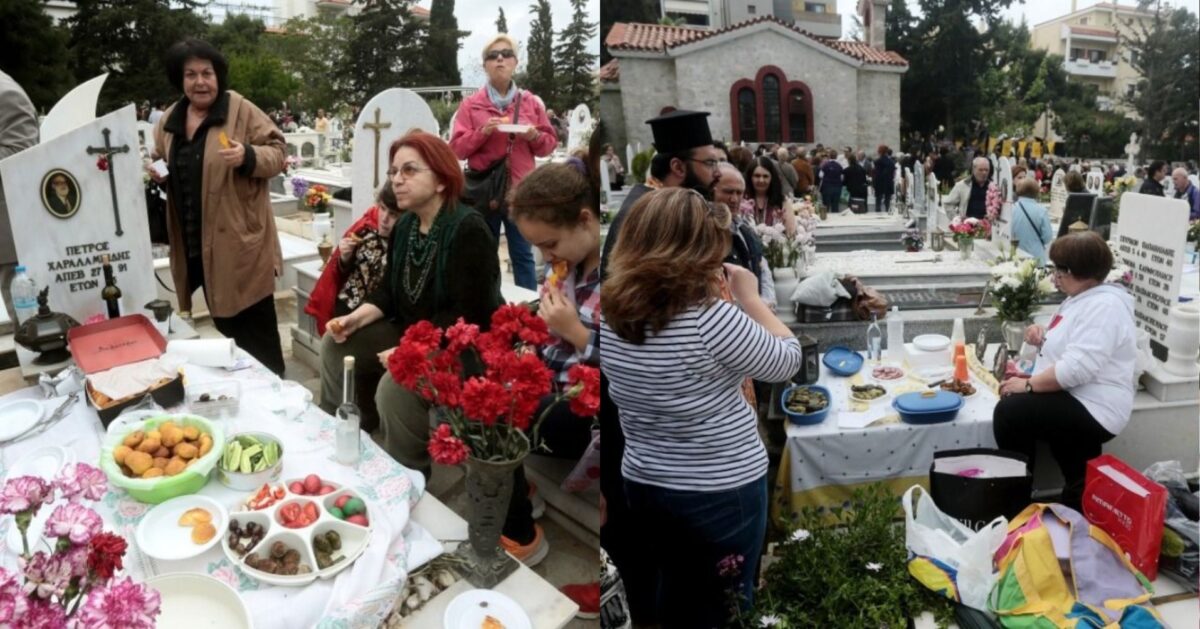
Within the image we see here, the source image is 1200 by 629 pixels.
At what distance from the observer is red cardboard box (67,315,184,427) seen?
241 centimetres

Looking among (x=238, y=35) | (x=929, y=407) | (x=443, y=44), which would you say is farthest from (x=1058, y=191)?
(x=238, y=35)

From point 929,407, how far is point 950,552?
0.83 m

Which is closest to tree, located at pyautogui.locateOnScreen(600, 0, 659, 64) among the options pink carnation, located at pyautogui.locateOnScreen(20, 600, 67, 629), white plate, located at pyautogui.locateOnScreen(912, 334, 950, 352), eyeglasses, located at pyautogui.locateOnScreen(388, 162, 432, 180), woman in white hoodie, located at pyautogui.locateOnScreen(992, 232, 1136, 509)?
pink carnation, located at pyautogui.locateOnScreen(20, 600, 67, 629)

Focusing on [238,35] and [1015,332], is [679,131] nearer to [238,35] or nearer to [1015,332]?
[1015,332]

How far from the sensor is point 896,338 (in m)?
3.33

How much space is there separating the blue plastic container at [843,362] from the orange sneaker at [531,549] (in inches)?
56.7

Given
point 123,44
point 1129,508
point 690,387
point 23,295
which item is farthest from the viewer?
point 123,44

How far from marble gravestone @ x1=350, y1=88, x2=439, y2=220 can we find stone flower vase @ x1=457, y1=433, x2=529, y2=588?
2537 mm

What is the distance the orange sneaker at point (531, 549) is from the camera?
7.38 feet

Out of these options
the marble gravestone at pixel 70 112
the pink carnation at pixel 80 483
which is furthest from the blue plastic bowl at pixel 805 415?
the marble gravestone at pixel 70 112

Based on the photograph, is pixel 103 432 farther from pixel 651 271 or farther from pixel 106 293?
pixel 651 271

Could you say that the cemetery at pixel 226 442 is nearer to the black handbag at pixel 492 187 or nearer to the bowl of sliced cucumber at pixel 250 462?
the bowl of sliced cucumber at pixel 250 462

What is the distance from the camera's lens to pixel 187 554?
1.62 meters

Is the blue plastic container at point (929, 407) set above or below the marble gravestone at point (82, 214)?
below
